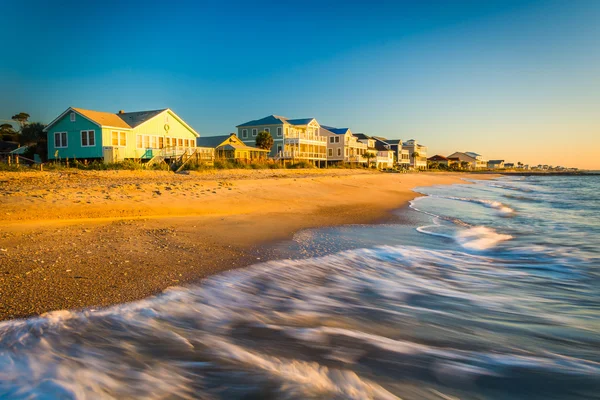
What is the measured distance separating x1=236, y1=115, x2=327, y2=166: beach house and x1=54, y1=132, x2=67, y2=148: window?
29.8 meters

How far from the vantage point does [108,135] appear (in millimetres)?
31594

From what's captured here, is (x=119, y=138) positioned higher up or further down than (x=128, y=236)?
higher up

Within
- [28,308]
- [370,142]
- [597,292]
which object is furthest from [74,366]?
[370,142]

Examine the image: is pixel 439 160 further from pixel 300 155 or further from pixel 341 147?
pixel 300 155

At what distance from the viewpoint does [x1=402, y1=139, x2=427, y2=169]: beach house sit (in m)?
110

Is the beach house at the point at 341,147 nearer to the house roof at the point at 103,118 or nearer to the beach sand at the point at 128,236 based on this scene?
the house roof at the point at 103,118

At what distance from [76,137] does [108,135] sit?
10.4 ft

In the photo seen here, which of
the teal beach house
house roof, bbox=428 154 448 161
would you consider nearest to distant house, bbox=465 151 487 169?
house roof, bbox=428 154 448 161

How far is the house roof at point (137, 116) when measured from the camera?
113 ft

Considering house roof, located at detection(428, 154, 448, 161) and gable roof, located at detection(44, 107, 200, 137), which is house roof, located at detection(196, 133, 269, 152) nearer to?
gable roof, located at detection(44, 107, 200, 137)

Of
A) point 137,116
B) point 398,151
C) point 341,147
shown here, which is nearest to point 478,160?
point 398,151

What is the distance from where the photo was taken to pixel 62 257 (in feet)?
19.0

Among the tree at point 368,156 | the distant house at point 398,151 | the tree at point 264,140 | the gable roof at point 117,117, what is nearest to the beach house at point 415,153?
the distant house at point 398,151

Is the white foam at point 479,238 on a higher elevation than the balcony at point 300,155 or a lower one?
lower
